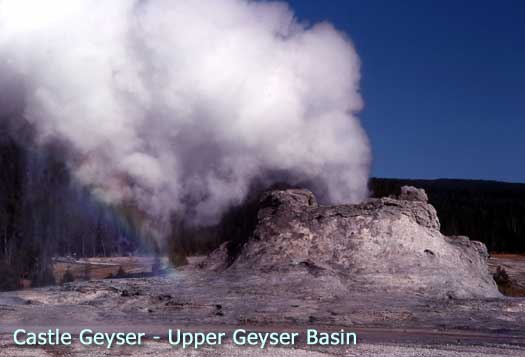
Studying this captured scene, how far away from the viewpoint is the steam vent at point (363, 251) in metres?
16.2

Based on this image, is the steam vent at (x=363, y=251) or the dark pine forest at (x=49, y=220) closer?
the steam vent at (x=363, y=251)

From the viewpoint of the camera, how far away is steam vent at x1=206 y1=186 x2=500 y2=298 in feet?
53.3

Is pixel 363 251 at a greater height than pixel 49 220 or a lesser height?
lesser

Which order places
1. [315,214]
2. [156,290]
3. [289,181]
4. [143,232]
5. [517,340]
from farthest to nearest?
[143,232] < [289,181] < [315,214] < [156,290] < [517,340]

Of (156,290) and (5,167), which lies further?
(5,167)

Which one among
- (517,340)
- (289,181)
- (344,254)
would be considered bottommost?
(517,340)

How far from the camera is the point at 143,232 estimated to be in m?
28.5

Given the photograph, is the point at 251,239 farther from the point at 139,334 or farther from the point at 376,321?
the point at 139,334

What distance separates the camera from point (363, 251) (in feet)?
56.8

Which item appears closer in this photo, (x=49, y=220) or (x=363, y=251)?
(x=363, y=251)

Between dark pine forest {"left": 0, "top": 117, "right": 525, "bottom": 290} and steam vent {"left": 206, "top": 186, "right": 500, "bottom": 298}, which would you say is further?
dark pine forest {"left": 0, "top": 117, "right": 525, "bottom": 290}

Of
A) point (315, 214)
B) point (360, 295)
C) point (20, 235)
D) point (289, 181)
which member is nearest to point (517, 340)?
point (360, 295)

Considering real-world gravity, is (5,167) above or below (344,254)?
above

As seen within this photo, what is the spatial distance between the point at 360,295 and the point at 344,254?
6.80 feet
